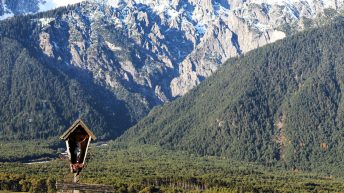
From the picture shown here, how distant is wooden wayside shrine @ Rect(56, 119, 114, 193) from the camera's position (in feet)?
58.0

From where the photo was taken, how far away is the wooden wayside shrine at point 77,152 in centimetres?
1769

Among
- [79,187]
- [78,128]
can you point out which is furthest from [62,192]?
[78,128]

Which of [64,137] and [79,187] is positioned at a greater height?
[64,137]

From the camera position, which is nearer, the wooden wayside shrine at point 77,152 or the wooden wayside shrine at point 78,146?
the wooden wayside shrine at point 77,152

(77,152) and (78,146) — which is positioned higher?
(78,146)

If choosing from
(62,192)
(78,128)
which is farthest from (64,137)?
(62,192)

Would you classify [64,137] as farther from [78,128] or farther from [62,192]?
[62,192]

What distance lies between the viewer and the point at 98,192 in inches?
703

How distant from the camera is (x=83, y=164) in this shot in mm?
17938

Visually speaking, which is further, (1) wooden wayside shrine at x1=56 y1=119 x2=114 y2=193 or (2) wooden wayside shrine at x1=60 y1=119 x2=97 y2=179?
(2) wooden wayside shrine at x1=60 y1=119 x2=97 y2=179

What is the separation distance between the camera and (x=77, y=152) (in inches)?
709

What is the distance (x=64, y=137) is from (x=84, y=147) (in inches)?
29.8

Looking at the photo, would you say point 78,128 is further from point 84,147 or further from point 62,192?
point 62,192

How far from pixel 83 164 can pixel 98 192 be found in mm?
905
